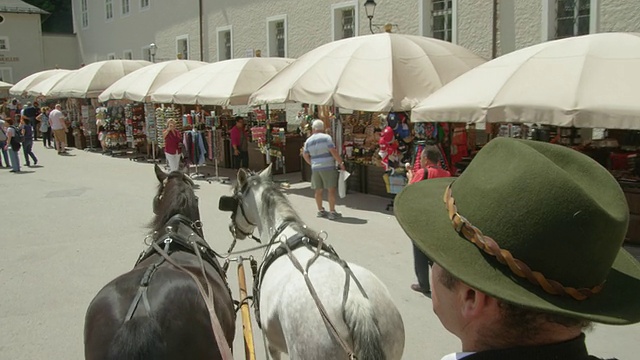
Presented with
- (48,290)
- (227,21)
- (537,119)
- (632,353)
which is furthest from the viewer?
(227,21)

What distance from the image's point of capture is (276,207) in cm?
443

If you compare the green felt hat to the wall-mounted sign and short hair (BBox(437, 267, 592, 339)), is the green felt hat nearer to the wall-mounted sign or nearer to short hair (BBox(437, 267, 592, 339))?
short hair (BBox(437, 267, 592, 339))

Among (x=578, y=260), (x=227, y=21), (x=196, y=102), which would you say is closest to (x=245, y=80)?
(x=196, y=102)

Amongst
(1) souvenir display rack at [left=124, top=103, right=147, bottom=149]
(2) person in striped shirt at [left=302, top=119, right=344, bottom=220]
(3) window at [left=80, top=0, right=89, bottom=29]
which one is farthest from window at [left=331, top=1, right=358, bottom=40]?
(3) window at [left=80, top=0, right=89, bottom=29]

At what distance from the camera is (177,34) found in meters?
27.9

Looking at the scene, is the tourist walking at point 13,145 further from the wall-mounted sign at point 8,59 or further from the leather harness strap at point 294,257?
the wall-mounted sign at point 8,59

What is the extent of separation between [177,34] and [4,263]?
2170 cm

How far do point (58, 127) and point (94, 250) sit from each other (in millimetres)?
15074

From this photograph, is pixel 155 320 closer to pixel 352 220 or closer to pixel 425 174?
pixel 425 174

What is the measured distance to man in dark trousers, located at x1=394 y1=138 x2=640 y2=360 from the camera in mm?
1180

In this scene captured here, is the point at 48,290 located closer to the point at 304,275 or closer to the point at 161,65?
the point at 304,275

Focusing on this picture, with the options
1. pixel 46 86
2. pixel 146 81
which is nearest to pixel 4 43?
pixel 46 86

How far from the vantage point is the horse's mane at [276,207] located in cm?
423

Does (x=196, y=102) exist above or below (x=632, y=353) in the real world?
above
